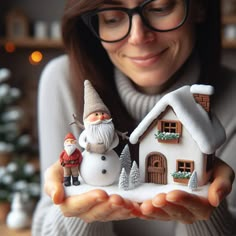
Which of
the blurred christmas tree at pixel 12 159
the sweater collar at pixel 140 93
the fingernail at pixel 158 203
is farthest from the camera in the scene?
the blurred christmas tree at pixel 12 159

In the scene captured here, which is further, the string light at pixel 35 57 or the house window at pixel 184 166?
the string light at pixel 35 57

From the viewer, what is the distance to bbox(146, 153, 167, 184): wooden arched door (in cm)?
41

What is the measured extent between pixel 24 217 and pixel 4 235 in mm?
61

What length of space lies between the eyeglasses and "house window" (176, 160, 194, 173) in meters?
0.12

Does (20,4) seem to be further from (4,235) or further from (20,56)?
(4,235)

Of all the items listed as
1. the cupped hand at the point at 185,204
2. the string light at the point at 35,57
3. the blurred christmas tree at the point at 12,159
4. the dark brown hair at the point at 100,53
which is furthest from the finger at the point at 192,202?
the string light at the point at 35,57

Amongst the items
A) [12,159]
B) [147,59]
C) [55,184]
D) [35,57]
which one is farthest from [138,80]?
[35,57]

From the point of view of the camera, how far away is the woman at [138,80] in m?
0.39

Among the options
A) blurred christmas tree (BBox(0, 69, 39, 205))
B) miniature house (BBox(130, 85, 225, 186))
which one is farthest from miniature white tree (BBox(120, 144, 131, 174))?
blurred christmas tree (BBox(0, 69, 39, 205))

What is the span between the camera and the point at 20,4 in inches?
59.6

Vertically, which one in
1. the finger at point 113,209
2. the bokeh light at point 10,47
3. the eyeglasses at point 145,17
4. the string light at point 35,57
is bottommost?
the string light at point 35,57

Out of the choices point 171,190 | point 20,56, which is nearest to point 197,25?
point 171,190

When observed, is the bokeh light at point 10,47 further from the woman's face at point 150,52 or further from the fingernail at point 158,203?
the fingernail at point 158,203

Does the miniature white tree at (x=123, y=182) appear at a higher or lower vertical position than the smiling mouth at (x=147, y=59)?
lower
